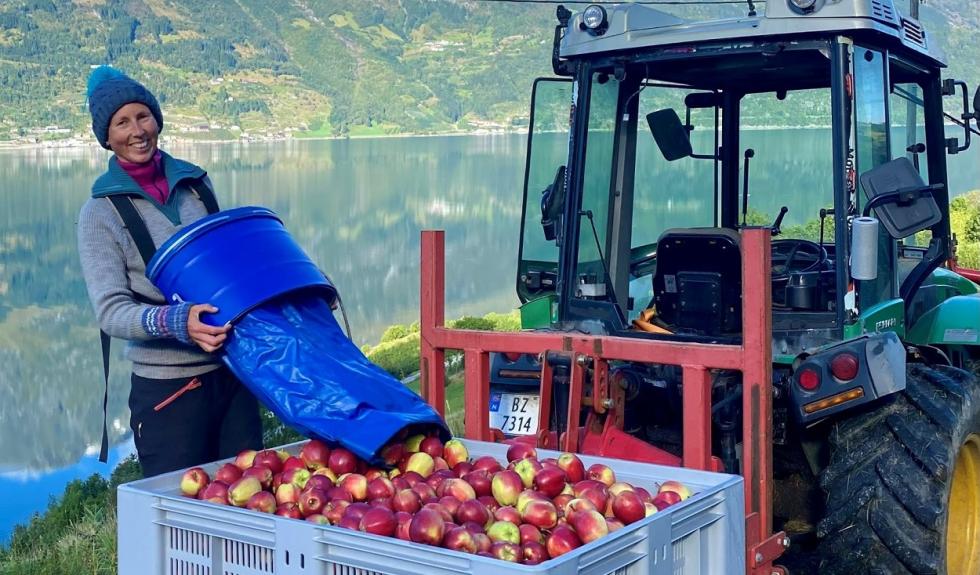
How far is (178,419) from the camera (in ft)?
13.6

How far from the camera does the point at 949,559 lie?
499cm

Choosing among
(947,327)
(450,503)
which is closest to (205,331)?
(450,503)

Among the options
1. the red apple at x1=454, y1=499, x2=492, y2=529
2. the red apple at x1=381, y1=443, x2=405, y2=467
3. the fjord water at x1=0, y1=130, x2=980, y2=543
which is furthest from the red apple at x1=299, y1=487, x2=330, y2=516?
the fjord water at x1=0, y1=130, x2=980, y2=543

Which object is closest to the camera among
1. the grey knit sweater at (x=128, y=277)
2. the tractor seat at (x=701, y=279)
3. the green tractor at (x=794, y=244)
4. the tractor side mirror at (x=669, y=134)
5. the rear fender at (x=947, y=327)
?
the grey knit sweater at (x=128, y=277)

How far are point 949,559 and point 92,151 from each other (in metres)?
70.1

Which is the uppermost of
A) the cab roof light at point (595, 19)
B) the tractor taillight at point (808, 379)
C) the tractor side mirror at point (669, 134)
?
the cab roof light at point (595, 19)

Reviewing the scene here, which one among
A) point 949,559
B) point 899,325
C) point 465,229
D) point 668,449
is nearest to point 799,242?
point 899,325

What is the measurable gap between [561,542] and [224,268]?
1.48 meters

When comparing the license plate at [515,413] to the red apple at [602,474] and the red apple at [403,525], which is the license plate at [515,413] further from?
the red apple at [403,525]

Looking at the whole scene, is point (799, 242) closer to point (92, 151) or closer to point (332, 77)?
point (92, 151)

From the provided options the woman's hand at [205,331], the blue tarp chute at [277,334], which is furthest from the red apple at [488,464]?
the woman's hand at [205,331]

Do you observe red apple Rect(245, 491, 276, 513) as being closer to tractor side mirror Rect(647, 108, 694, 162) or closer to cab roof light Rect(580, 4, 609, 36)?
cab roof light Rect(580, 4, 609, 36)

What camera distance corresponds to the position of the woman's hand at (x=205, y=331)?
12.3ft

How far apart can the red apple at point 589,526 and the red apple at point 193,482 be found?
46.0 inches
